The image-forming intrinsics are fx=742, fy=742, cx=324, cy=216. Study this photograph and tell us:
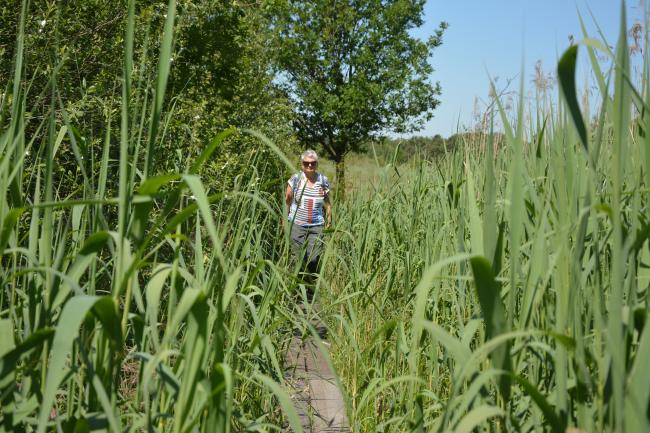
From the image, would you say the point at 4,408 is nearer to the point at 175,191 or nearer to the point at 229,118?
the point at 175,191

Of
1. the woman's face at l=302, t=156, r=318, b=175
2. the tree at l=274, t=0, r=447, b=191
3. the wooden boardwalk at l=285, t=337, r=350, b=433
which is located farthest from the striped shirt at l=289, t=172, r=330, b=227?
the tree at l=274, t=0, r=447, b=191

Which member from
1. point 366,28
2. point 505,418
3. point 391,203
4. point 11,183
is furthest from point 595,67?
A: point 366,28

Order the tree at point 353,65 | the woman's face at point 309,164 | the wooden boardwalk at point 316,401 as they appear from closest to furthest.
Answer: the wooden boardwalk at point 316,401 < the woman's face at point 309,164 < the tree at point 353,65

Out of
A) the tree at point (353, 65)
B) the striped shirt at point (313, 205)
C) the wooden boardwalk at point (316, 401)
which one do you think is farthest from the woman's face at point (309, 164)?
the tree at point (353, 65)

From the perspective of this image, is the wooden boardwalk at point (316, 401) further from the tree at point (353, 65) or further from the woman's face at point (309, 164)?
the tree at point (353, 65)

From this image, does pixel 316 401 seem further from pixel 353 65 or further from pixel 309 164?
pixel 353 65

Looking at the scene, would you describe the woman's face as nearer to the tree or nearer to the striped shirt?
the striped shirt

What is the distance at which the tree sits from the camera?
23.0m

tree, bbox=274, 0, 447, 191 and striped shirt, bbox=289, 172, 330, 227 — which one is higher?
tree, bbox=274, 0, 447, 191

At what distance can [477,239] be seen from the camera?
1.57 metres

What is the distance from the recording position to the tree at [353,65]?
907 inches

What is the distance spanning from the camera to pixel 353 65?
23812mm

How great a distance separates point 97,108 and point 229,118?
3552mm

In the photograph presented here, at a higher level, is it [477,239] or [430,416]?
[477,239]
